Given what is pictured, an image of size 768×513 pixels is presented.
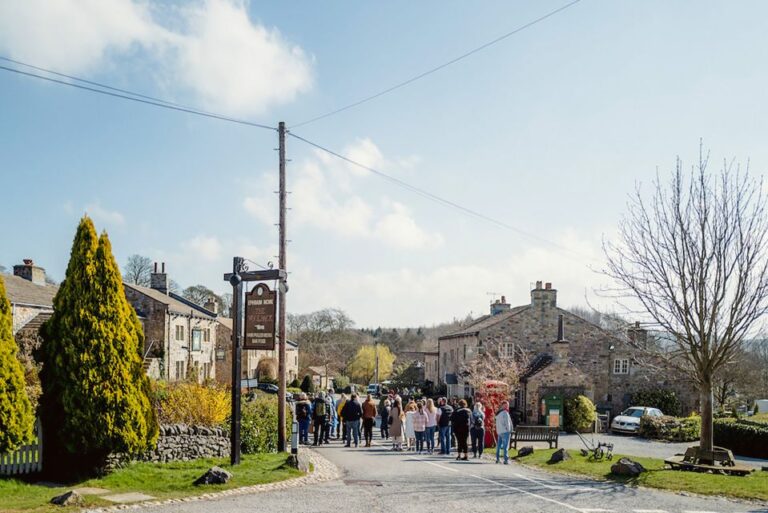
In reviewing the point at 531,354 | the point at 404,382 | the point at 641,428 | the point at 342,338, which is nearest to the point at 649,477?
the point at 641,428

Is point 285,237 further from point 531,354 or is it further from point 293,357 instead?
point 293,357

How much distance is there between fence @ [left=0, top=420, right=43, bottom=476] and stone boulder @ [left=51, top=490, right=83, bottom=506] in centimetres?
211

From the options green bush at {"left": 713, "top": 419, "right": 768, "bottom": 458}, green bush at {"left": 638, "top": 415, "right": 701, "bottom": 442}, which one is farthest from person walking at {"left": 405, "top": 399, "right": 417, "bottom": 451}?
green bush at {"left": 638, "top": 415, "right": 701, "bottom": 442}

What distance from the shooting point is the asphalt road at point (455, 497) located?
10992mm

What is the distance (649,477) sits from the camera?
1488 centimetres

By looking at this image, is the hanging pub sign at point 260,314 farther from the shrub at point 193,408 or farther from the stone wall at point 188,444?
the stone wall at point 188,444

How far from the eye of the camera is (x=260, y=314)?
53.1ft

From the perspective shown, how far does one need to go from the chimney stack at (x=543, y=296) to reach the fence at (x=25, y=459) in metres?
32.6

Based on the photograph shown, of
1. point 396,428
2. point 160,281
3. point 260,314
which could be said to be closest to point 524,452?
point 396,428

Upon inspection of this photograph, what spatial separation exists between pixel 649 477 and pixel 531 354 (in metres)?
26.4

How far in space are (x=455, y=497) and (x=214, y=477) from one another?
4.43 metres

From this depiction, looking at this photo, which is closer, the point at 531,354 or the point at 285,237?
the point at 285,237

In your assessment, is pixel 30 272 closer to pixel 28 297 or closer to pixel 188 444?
pixel 28 297

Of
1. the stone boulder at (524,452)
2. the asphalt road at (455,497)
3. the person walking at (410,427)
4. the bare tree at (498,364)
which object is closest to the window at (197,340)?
the bare tree at (498,364)
